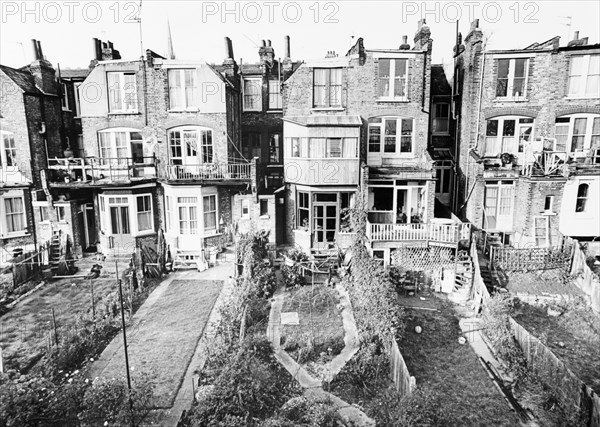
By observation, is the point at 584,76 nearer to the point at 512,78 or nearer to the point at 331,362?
the point at 512,78

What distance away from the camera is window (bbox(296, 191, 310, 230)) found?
22.3 m

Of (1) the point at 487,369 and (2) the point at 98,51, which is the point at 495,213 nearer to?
(1) the point at 487,369

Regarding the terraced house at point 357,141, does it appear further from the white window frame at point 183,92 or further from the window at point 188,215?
the window at point 188,215

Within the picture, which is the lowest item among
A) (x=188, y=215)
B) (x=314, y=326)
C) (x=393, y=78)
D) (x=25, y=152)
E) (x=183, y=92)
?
(x=314, y=326)

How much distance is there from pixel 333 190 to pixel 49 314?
13.9 meters

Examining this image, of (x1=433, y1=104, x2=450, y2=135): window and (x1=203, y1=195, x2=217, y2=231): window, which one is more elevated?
(x1=433, y1=104, x2=450, y2=135): window

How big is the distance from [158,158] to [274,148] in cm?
793

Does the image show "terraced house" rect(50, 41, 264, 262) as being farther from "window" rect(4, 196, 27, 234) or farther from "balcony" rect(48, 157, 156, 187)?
"window" rect(4, 196, 27, 234)

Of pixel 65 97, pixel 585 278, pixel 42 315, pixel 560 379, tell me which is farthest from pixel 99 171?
pixel 585 278

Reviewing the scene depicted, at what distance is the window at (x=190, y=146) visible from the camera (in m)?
→ 23.1

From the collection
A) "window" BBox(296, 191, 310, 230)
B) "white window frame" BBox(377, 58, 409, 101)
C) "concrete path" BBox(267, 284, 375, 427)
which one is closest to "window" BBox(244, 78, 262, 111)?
"window" BBox(296, 191, 310, 230)

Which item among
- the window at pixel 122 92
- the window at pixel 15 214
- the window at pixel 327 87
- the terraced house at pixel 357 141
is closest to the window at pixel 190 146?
the window at pixel 122 92

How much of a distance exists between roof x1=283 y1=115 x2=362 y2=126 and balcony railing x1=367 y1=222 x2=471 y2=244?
533cm

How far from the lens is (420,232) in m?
19.8
